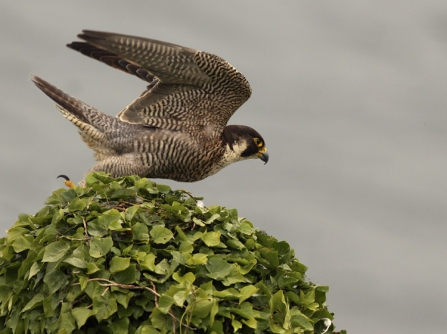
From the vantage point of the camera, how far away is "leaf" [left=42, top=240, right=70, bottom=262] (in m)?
3.82

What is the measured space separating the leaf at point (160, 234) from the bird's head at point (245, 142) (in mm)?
2860

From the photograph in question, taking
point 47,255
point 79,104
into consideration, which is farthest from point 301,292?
point 79,104

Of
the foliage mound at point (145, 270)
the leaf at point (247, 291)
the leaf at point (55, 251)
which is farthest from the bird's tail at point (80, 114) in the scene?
the leaf at point (247, 291)

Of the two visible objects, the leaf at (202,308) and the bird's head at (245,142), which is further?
the bird's head at (245,142)

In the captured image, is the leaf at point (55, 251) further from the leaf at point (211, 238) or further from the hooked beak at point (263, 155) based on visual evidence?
the hooked beak at point (263, 155)

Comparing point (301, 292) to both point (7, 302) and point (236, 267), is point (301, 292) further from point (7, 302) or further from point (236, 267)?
point (7, 302)

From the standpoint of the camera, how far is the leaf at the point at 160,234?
12.8 ft

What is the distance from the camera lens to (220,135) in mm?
6609

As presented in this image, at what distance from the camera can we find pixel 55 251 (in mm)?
3867

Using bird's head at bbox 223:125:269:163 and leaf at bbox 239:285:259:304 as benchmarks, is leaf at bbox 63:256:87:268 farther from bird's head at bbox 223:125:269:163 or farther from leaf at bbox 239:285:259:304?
bird's head at bbox 223:125:269:163

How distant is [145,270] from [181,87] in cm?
291

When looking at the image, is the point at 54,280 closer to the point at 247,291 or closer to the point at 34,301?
the point at 34,301

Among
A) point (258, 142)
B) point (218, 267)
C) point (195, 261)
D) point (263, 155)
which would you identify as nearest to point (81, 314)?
point (195, 261)

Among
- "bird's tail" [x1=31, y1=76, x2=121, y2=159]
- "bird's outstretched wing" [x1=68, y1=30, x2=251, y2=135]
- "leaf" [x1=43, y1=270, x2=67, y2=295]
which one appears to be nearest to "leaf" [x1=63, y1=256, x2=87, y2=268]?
"leaf" [x1=43, y1=270, x2=67, y2=295]
